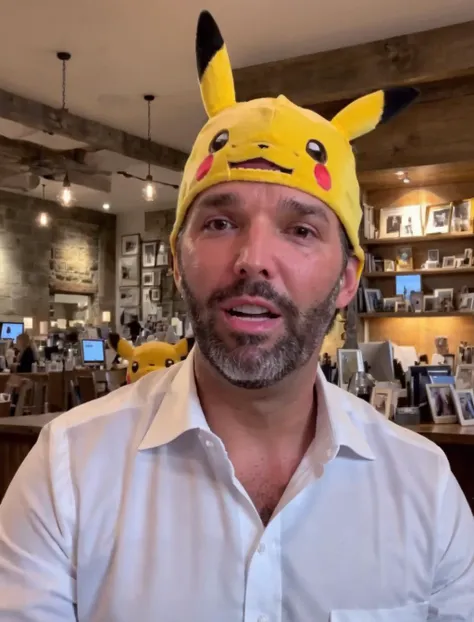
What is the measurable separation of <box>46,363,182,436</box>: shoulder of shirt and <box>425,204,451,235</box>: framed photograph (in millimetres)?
5024

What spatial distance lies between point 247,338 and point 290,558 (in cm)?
37

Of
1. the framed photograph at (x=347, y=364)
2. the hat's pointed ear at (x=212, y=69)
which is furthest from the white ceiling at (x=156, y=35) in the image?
the hat's pointed ear at (x=212, y=69)

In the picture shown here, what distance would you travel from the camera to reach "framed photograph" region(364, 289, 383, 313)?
6.11 meters

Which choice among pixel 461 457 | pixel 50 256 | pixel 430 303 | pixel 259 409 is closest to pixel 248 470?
pixel 259 409

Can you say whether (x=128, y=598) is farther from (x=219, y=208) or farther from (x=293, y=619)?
(x=219, y=208)

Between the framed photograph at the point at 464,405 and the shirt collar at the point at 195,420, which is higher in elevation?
the shirt collar at the point at 195,420

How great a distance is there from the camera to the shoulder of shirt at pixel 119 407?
1.26m

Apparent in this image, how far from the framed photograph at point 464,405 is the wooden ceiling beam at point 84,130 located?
4886 millimetres

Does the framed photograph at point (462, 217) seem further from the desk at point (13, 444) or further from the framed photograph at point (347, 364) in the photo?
the desk at point (13, 444)

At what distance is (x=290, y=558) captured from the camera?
118 cm

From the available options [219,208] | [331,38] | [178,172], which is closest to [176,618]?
[219,208]

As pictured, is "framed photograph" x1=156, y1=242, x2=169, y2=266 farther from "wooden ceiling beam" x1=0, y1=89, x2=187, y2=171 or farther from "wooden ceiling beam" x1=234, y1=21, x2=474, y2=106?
"wooden ceiling beam" x1=234, y1=21, x2=474, y2=106

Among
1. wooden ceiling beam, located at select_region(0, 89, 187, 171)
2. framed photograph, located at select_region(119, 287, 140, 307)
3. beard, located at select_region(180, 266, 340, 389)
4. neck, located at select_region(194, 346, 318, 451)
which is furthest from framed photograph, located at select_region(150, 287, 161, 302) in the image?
beard, located at select_region(180, 266, 340, 389)

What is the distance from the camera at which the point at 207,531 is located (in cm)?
118
